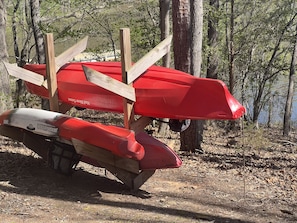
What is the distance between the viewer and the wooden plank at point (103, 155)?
4.74 m

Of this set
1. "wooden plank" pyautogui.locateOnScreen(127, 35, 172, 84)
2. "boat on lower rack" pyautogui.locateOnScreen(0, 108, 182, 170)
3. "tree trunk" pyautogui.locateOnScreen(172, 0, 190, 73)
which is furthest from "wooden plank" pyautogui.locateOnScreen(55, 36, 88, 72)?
"tree trunk" pyautogui.locateOnScreen(172, 0, 190, 73)

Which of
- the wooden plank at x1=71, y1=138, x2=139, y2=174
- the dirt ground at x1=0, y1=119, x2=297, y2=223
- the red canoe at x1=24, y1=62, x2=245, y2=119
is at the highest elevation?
the red canoe at x1=24, y1=62, x2=245, y2=119

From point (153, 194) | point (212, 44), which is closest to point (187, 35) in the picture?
point (153, 194)

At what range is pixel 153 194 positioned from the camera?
5016mm

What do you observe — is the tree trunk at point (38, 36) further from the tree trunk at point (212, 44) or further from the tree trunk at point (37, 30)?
the tree trunk at point (212, 44)

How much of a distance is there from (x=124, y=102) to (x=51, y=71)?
125 cm

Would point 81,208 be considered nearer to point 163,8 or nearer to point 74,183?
point 74,183

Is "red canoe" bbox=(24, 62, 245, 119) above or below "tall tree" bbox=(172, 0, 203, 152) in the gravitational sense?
below

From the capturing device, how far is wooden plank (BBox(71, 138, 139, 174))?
187 inches

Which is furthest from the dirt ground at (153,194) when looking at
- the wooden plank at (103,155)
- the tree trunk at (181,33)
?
the tree trunk at (181,33)

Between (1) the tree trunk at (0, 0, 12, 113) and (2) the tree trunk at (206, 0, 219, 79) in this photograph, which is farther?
(2) the tree trunk at (206, 0, 219, 79)

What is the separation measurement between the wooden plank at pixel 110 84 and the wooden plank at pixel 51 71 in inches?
50.5

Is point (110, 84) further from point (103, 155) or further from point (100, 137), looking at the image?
point (103, 155)

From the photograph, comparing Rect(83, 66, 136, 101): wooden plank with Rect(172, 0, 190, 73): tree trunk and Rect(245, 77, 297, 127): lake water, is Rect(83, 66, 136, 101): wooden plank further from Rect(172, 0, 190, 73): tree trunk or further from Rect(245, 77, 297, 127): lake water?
Rect(245, 77, 297, 127): lake water
